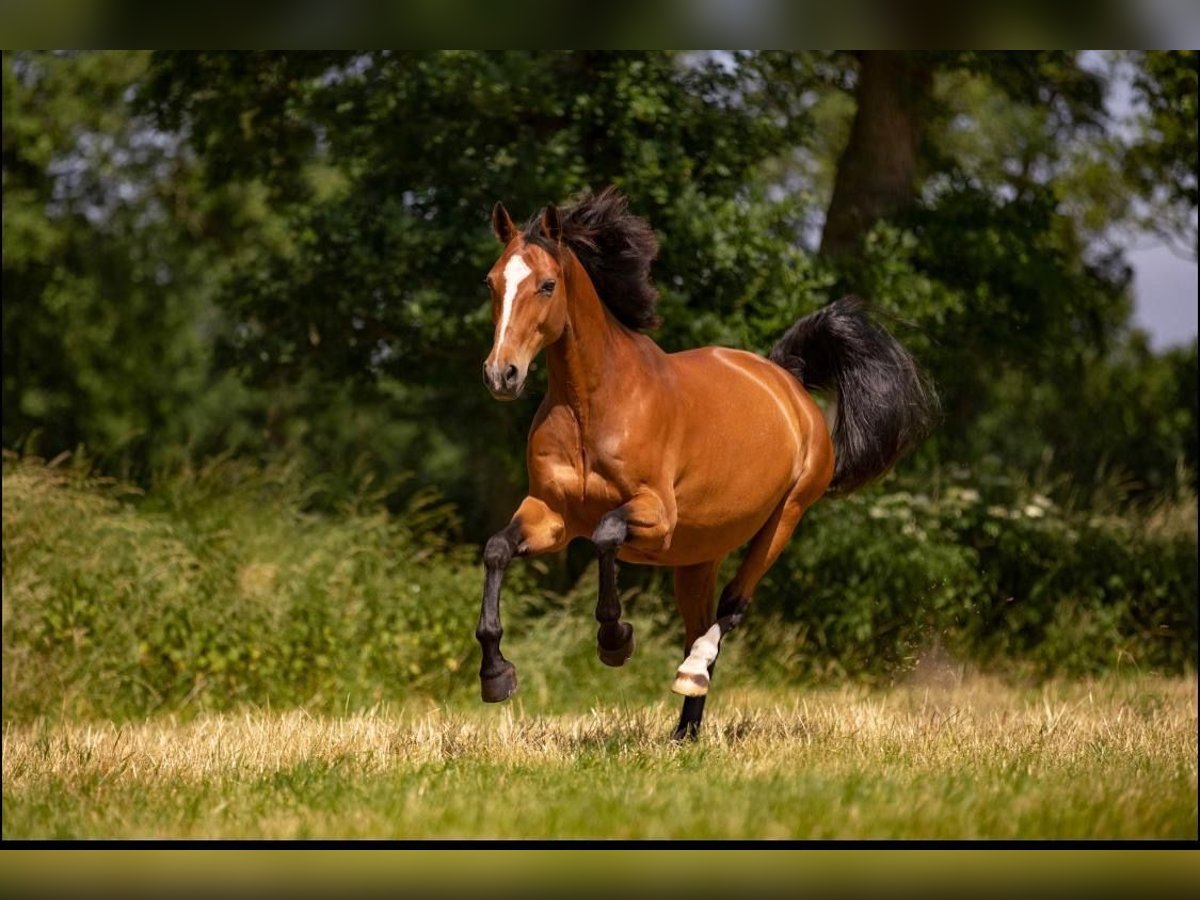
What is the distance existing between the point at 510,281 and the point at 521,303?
92 mm

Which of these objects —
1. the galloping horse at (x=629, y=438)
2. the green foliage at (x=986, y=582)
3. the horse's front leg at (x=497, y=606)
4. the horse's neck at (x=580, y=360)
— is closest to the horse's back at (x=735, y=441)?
the galloping horse at (x=629, y=438)

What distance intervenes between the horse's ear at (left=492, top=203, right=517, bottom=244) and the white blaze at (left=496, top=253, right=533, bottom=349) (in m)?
0.22

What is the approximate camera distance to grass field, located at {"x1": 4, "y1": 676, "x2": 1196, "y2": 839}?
205 inches

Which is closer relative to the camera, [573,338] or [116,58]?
[573,338]

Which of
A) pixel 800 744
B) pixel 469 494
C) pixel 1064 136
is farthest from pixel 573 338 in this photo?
pixel 1064 136

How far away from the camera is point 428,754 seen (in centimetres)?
661

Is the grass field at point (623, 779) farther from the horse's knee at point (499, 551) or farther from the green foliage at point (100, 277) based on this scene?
the green foliage at point (100, 277)

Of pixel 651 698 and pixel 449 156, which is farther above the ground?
pixel 449 156

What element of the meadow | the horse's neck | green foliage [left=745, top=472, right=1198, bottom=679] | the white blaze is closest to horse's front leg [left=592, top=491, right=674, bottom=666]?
the horse's neck

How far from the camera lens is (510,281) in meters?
5.66

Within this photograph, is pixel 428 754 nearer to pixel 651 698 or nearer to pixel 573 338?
pixel 573 338

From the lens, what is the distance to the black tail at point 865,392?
25.2 ft

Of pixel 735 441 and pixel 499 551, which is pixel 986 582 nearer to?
pixel 735 441
